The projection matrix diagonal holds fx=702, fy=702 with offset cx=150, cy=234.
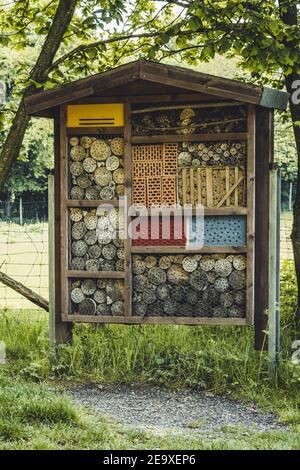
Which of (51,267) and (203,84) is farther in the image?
(51,267)

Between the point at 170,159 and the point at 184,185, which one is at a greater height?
the point at 170,159

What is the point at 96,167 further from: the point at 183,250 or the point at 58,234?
the point at 183,250

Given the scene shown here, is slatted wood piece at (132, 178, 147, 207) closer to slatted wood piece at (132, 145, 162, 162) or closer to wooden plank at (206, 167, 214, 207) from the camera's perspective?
slatted wood piece at (132, 145, 162, 162)

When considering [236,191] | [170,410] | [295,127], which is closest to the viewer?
[170,410]

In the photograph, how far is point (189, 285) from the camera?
7281mm

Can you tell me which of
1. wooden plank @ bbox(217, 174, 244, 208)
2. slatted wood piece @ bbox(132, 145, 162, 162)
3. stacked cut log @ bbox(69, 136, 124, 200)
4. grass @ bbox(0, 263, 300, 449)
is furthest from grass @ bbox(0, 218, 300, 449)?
slatted wood piece @ bbox(132, 145, 162, 162)

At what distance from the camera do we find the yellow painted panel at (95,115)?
7.39 meters

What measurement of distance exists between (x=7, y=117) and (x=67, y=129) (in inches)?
102

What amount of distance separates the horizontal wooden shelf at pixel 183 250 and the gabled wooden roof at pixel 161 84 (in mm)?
1466

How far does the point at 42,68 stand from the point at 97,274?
2700mm

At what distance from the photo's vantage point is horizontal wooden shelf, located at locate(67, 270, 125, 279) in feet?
24.3

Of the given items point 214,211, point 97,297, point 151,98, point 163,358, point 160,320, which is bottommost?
point 163,358

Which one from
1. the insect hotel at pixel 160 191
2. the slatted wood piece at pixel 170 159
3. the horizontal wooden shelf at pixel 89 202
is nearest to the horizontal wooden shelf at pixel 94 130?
the insect hotel at pixel 160 191

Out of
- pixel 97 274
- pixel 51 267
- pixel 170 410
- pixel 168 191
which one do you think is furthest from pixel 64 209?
pixel 170 410
